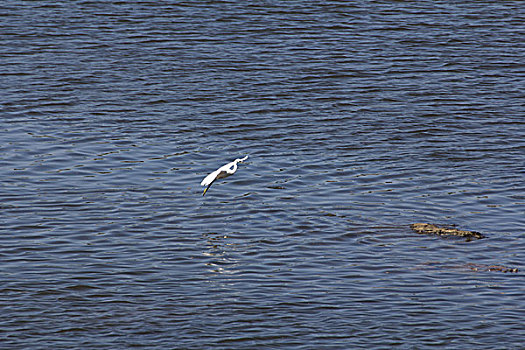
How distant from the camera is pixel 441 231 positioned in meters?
13.3

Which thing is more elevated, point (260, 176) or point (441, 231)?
point (260, 176)

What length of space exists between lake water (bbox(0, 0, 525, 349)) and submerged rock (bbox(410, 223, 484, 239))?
14cm

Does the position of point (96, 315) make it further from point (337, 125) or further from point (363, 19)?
point (363, 19)

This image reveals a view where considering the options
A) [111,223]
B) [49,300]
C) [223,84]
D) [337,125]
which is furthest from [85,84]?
[49,300]

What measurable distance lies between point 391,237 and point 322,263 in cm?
135

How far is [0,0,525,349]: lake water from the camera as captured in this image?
35.6 feet

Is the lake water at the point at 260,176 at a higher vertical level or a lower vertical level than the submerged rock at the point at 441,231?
higher

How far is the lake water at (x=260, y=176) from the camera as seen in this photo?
427 inches

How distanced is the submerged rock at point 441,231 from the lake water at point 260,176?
5.4 inches

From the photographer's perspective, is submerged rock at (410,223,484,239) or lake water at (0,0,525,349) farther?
submerged rock at (410,223,484,239)

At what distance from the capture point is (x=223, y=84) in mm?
21062

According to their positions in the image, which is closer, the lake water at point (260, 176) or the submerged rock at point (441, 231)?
the lake water at point (260, 176)

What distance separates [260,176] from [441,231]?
367 cm

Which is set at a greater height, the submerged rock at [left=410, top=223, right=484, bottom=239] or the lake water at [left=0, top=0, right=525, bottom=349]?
the lake water at [left=0, top=0, right=525, bottom=349]
